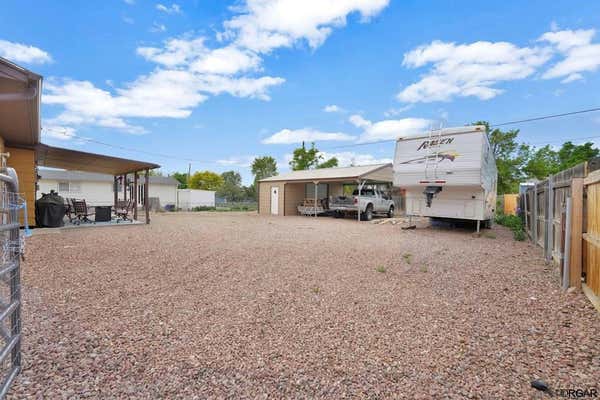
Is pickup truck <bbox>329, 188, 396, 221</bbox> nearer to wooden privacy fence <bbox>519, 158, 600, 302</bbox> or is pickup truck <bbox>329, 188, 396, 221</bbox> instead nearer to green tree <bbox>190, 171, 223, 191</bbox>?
wooden privacy fence <bbox>519, 158, 600, 302</bbox>

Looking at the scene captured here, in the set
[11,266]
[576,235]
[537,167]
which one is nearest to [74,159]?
[11,266]

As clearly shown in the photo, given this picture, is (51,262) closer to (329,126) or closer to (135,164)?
(135,164)

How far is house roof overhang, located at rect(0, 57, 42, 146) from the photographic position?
384cm

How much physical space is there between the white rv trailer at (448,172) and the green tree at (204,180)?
125 ft

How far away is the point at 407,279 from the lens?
16.0 feet

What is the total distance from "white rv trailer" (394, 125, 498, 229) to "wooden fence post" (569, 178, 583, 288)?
5.62 meters

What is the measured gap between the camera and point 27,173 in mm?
10133

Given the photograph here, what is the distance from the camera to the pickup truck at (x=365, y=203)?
54.7 feet

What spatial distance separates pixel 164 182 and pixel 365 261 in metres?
31.8

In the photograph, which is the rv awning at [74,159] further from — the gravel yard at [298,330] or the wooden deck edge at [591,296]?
the wooden deck edge at [591,296]

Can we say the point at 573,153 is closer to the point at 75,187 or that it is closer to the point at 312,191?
the point at 312,191

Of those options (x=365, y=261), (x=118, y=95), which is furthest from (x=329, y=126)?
(x=365, y=261)

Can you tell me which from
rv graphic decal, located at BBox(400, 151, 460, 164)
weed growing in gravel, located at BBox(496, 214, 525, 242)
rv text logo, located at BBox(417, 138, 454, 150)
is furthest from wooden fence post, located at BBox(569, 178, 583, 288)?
weed growing in gravel, located at BBox(496, 214, 525, 242)

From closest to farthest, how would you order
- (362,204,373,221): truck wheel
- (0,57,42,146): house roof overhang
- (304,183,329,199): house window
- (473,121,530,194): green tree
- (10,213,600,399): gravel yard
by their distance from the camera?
(10,213,600,399): gravel yard
(0,57,42,146): house roof overhang
(362,204,373,221): truck wheel
(304,183,329,199): house window
(473,121,530,194): green tree
